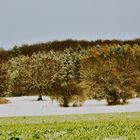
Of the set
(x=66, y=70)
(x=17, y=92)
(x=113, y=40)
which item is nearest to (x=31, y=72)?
(x=17, y=92)

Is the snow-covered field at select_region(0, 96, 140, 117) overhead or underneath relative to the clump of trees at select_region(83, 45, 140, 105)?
underneath

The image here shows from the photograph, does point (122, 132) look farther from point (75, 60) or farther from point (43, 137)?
point (75, 60)

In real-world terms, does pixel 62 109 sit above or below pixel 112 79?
below

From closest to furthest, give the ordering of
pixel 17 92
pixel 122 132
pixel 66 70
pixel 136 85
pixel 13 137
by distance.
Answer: pixel 13 137 < pixel 122 132 < pixel 136 85 < pixel 17 92 < pixel 66 70

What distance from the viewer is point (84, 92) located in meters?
45.2

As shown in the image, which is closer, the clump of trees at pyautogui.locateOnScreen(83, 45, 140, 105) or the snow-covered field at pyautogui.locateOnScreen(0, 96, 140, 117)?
the snow-covered field at pyautogui.locateOnScreen(0, 96, 140, 117)

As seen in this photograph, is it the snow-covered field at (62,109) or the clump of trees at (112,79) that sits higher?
the clump of trees at (112,79)

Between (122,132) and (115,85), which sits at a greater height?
(115,85)

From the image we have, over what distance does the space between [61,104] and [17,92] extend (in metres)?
29.8

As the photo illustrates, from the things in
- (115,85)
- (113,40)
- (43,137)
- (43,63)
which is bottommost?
(43,137)

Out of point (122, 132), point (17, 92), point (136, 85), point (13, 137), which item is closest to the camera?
point (13, 137)

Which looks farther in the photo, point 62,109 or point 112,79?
point 112,79

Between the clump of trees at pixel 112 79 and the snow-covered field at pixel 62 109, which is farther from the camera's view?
the clump of trees at pixel 112 79

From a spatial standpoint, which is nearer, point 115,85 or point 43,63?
point 115,85
